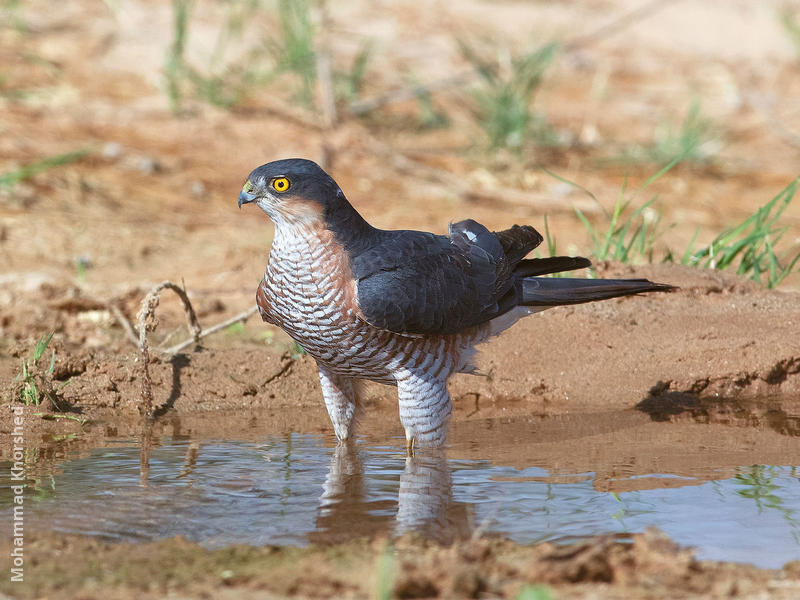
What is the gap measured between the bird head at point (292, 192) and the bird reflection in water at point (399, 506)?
1027 mm

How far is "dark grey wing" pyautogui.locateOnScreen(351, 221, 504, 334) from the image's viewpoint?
13.3 ft

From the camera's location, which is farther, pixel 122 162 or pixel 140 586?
pixel 122 162

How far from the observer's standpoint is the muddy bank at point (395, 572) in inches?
110

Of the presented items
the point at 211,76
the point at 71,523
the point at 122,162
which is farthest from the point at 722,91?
the point at 71,523

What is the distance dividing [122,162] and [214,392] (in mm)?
4649

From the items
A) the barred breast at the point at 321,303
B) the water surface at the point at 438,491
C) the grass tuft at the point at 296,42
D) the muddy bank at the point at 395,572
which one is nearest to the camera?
the muddy bank at the point at 395,572

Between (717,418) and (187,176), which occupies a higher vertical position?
(187,176)

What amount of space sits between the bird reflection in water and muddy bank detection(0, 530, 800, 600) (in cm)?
35

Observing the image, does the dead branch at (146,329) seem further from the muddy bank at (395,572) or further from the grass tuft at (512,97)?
the grass tuft at (512,97)

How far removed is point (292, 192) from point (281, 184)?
5 cm

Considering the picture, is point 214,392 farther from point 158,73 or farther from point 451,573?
A: point 158,73

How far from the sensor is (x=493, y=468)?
4.31m

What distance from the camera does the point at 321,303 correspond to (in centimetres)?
399

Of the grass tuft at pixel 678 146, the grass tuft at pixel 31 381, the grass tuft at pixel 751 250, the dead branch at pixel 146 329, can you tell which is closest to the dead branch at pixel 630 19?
the grass tuft at pixel 678 146
